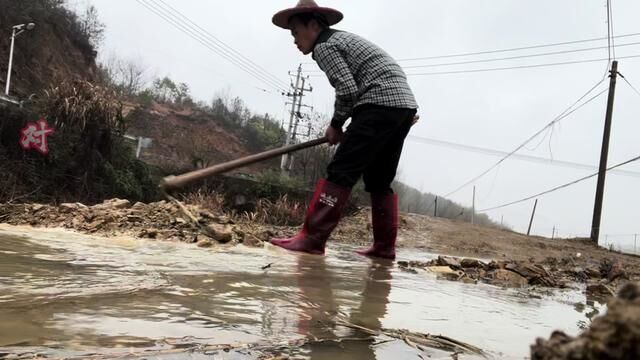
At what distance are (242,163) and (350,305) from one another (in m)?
1.55

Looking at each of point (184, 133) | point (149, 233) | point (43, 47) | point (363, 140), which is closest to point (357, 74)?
point (363, 140)

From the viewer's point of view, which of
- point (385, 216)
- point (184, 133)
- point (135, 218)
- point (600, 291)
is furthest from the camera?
point (184, 133)

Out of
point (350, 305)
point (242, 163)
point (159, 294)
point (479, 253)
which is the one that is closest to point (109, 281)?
point (159, 294)

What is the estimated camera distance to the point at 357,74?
359 cm

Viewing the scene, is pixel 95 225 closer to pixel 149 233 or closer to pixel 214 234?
pixel 149 233

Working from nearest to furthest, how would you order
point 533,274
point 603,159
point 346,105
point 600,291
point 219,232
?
point 600,291, point 346,105, point 533,274, point 219,232, point 603,159

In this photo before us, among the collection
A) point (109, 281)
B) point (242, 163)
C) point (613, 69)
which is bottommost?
point (109, 281)

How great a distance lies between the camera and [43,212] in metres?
5.54

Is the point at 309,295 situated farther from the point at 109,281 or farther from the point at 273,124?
the point at 273,124

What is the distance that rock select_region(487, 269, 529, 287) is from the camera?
3683mm

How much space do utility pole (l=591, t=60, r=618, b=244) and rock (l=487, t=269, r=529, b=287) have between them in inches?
599

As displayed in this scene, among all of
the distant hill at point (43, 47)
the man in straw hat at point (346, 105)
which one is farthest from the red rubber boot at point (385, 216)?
the distant hill at point (43, 47)

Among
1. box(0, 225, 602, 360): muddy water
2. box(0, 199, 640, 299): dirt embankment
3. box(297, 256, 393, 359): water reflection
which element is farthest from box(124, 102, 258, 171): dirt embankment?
box(297, 256, 393, 359): water reflection

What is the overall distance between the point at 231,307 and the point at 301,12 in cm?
230
